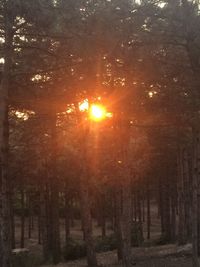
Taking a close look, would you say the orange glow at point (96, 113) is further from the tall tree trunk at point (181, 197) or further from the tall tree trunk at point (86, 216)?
the tall tree trunk at point (181, 197)

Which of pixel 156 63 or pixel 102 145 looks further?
pixel 102 145

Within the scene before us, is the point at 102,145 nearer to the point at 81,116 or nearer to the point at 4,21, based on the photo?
the point at 81,116

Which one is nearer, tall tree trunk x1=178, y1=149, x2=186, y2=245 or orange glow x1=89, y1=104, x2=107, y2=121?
Answer: orange glow x1=89, y1=104, x2=107, y2=121

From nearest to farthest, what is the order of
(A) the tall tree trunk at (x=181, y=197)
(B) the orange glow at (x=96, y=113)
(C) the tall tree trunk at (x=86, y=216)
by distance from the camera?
(B) the orange glow at (x=96, y=113) < (C) the tall tree trunk at (x=86, y=216) < (A) the tall tree trunk at (x=181, y=197)

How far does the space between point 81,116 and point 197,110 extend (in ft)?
20.4

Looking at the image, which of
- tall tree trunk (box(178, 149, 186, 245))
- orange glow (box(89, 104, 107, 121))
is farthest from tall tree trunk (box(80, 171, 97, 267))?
tall tree trunk (box(178, 149, 186, 245))

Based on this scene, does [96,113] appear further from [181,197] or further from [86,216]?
[181,197]

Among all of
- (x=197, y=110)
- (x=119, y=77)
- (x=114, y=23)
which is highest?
(x=114, y=23)

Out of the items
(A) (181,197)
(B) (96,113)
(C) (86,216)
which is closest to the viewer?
(C) (86,216)

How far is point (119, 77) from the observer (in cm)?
1477

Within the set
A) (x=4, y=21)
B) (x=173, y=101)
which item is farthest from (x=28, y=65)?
(x=173, y=101)

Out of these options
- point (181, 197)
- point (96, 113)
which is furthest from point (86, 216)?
point (181, 197)

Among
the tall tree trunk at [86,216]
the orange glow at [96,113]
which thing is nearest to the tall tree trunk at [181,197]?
the orange glow at [96,113]

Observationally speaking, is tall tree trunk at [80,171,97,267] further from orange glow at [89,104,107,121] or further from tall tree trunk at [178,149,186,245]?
tall tree trunk at [178,149,186,245]
